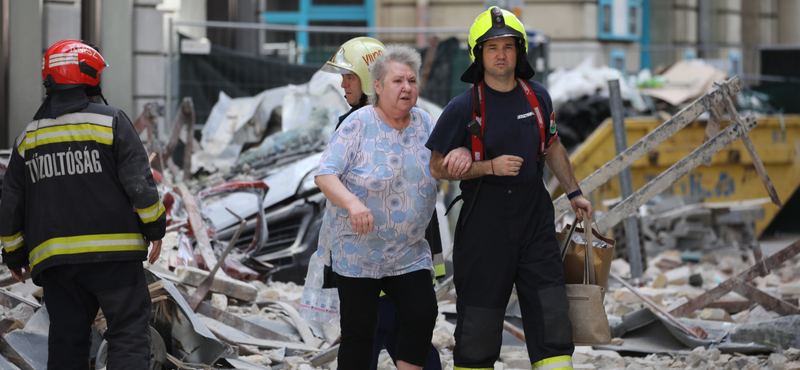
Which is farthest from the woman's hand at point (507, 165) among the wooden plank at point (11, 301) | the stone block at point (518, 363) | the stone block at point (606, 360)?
the wooden plank at point (11, 301)

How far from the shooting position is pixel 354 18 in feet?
61.9

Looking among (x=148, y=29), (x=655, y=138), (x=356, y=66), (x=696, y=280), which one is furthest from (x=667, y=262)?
(x=148, y=29)

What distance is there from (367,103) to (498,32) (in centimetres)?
82

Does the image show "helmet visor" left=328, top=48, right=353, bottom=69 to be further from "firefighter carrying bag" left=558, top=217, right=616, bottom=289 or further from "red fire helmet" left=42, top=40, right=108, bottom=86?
"firefighter carrying bag" left=558, top=217, right=616, bottom=289

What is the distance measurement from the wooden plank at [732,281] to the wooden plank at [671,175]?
72cm

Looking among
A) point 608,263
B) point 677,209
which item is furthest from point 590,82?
point 608,263

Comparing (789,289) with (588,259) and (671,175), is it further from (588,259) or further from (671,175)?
(588,259)

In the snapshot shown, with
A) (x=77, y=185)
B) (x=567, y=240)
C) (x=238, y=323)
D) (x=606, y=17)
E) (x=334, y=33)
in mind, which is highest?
(x=606, y=17)

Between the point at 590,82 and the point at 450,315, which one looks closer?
the point at 450,315

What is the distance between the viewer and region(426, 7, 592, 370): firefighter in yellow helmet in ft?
11.3

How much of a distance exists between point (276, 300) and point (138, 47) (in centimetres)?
471

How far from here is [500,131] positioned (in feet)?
11.3

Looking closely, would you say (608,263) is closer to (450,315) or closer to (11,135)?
(450,315)

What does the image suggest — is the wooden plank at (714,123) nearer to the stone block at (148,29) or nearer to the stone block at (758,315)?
the stone block at (758,315)
